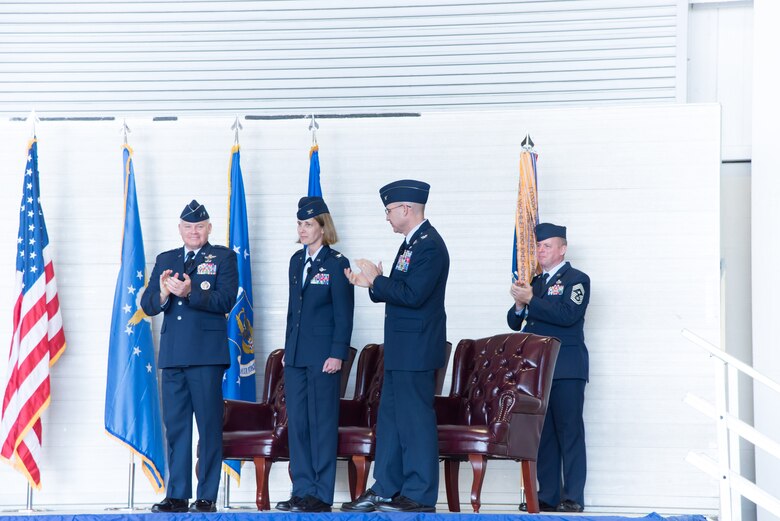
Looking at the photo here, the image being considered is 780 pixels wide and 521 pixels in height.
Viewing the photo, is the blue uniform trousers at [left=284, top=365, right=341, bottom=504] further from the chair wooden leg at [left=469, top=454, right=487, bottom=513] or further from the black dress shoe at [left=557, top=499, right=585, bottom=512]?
the black dress shoe at [left=557, top=499, right=585, bottom=512]

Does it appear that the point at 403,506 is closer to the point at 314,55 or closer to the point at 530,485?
the point at 530,485

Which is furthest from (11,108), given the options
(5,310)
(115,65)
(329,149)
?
(329,149)

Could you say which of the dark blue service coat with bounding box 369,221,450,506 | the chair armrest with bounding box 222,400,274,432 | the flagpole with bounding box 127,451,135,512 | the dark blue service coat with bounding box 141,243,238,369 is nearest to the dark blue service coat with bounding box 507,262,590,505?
the dark blue service coat with bounding box 369,221,450,506

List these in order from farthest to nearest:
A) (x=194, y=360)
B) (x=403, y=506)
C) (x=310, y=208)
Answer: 1. (x=310, y=208)
2. (x=194, y=360)
3. (x=403, y=506)

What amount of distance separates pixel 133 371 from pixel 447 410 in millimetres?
1845

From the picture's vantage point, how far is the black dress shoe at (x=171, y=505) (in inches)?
184

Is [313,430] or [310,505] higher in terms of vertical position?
[313,430]

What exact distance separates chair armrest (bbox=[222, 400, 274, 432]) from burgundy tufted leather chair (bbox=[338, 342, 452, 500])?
404mm

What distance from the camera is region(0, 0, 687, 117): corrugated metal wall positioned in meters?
7.20

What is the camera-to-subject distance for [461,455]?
475 centimetres

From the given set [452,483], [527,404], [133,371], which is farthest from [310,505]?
[133,371]

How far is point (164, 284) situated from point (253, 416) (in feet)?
3.20

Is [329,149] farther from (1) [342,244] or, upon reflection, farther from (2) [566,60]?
(2) [566,60]

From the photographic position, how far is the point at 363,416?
215 inches
